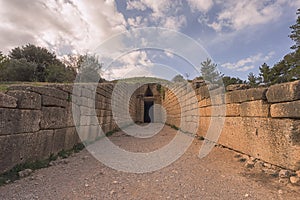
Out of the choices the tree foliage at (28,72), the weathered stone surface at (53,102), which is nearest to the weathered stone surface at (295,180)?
the weathered stone surface at (53,102)

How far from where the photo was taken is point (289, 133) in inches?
108

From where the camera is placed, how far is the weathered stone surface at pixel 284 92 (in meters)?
2.64

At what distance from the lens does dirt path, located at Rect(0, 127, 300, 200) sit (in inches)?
93.8

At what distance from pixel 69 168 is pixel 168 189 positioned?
1.97 m

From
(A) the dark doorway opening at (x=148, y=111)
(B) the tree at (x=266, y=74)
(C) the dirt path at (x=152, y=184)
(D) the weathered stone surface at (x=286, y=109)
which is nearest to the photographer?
(C) the dirt path at (x=152, y=184)

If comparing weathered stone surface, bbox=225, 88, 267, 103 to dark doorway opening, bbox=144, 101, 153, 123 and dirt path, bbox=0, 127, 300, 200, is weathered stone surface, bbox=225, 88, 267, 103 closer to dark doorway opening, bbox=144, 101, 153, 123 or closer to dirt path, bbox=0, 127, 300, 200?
dirt path, bbox=0, 127, 300, 200

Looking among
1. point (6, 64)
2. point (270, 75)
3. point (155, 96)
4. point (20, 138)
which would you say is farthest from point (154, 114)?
point (20, 138)

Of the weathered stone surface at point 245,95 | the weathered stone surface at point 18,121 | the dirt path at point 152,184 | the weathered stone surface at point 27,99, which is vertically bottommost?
the dirt path at point 152,184

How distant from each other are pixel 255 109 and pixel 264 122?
34 cm

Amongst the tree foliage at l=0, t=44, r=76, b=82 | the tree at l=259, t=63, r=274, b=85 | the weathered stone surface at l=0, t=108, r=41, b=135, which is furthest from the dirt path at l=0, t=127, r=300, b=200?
the tree at l=259, t=63, r=274, b=85

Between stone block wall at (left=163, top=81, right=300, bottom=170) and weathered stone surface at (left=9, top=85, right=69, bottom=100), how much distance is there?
3.99 meters

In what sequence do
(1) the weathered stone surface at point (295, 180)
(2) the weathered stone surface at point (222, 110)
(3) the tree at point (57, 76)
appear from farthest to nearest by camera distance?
(3) the tree at point (57, 76), (2) the weathered stone surface at point (222, 110), (1) the weathered stone surface at point (295, 180)

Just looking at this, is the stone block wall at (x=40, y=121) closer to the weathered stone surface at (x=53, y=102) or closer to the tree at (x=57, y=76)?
the weathered stone surface at (x=53, y=102)

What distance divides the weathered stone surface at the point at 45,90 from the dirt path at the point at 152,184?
4.68 feet
